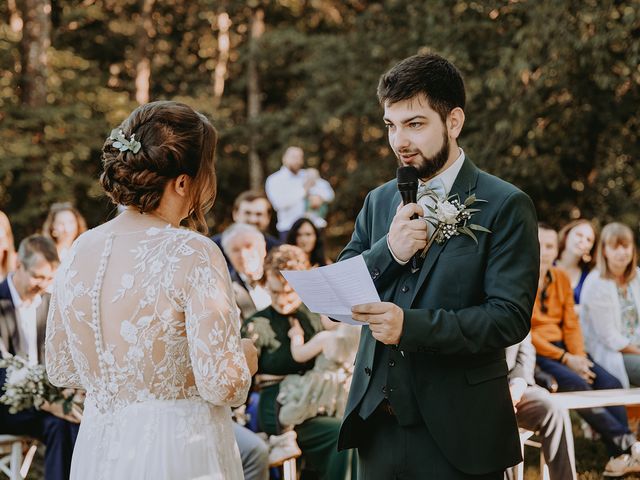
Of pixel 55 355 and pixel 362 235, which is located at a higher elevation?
pixel 362 235

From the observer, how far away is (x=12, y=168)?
1600cm

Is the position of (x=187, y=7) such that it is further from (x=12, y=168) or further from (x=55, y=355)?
(x=55, y=355)

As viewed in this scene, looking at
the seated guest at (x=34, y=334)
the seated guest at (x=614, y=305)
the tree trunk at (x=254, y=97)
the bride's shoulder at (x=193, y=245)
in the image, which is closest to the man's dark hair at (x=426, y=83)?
the bride's shoulder at (x=193, y=245)

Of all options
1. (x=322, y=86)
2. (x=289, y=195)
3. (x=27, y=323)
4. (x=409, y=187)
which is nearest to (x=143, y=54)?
(x=322, y=86)

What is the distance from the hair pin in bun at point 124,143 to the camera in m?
2.48

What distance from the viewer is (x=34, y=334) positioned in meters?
5.51

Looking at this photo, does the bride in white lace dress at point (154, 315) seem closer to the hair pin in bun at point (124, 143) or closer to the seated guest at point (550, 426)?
the hair pin in bun at point (124, 143)

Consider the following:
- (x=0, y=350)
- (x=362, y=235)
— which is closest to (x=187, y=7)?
(x=0, y=350)

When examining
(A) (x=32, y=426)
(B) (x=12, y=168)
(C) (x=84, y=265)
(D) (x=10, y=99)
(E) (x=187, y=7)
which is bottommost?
(A) (x=32, y=426)

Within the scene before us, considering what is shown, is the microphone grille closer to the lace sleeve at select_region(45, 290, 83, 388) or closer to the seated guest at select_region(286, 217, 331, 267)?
the lace sleeve at select_region(45, 290, 83, 388)

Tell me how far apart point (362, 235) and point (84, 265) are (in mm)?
922

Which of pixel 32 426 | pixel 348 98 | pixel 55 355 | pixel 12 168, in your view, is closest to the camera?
pixel 55 355

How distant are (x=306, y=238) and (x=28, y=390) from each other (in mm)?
3374

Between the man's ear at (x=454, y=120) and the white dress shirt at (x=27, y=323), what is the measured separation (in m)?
3.75
